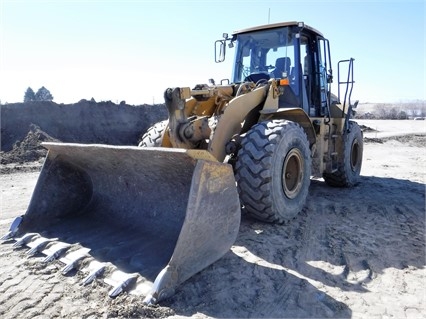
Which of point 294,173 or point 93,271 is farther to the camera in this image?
point 294,173

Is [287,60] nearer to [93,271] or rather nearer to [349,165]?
[349,165]

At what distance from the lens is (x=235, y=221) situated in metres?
3.38

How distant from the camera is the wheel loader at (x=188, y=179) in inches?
122

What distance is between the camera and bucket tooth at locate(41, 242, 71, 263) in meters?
3.52

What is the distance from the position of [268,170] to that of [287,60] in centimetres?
233

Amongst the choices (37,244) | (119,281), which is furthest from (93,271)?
(37,244)

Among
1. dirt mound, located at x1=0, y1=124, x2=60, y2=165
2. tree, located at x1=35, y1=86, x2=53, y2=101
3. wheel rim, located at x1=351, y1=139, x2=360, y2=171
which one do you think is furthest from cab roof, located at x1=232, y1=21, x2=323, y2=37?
tree, located at x1=35, y1=86, x2=53, y2=101

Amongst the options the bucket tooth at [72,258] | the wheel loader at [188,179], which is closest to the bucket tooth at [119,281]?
the wheel loader at [188,179]

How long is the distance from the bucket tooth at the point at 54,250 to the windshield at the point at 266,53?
3804 mm

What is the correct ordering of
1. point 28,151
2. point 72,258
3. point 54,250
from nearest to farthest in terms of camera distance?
point 72,258 < point 54,250 < point 28,151

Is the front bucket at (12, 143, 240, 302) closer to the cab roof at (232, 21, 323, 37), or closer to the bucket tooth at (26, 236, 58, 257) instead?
the bucket tooth at (26, 236, 58, 257)

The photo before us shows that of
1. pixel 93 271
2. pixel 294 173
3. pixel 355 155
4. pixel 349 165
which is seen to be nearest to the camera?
pixel 93 271

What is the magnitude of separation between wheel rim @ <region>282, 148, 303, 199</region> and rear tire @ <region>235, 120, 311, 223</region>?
58mm

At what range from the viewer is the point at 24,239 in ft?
12.9
